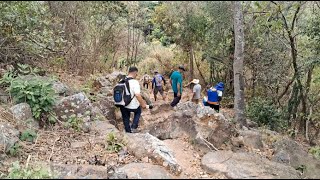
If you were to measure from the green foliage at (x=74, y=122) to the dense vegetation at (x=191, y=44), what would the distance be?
618 mm

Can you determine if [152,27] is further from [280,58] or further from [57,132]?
[57,132]

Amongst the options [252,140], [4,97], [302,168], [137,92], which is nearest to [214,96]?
[252,140]

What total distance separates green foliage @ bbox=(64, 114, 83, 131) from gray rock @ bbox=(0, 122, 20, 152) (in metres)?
1.03

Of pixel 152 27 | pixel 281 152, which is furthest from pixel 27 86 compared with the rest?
pixel 152 27

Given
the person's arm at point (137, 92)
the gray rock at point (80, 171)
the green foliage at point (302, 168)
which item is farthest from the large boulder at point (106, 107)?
the green foliage at point (302, 168)

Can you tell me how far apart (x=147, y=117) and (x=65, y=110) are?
3178 millimetres

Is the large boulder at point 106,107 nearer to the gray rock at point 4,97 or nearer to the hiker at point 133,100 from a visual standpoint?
the hiker at point 133,100

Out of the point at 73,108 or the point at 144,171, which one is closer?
the point at 144,171

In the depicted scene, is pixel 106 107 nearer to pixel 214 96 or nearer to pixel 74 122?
pixel 74 122

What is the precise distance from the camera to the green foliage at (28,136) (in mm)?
6448

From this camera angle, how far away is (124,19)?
677 inches

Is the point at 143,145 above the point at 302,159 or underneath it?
above

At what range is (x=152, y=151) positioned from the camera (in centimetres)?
577

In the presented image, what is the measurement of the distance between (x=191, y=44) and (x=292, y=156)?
36.2ft
